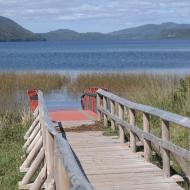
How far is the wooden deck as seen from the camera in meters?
7.08

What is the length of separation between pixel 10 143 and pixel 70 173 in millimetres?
9228

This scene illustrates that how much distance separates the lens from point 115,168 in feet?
26.8

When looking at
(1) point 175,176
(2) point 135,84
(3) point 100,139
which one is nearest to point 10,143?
(3) point 100,139

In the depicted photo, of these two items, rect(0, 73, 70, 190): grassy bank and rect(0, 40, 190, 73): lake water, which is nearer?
rect(0, 73, 70, 190): grassy bank

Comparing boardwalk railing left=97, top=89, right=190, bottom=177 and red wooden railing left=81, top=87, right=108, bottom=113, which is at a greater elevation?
boardwalk railing left=97, top=89, right=190, bottom=177

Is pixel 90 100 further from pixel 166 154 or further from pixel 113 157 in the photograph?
pixel 166 154

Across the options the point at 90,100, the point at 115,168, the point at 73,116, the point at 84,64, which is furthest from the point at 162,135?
the point at 84,64

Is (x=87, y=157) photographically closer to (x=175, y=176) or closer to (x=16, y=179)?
(x=16, y=179)

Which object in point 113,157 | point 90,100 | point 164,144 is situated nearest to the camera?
point 164,144

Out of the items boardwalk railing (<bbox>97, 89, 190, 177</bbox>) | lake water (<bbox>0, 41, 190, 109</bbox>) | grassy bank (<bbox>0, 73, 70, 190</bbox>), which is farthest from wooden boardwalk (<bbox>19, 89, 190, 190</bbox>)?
lake water (<bbox>0, 41, 190, 109</bbox>)

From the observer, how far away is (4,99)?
2511 centimetres

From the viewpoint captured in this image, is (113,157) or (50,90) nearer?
(113,157)

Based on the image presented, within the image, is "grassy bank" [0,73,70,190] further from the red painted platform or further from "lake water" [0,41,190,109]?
"lake water" [0,41,190,109]

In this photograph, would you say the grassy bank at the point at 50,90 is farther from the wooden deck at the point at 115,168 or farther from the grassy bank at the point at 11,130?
the wooden deck at the point at 115,168
